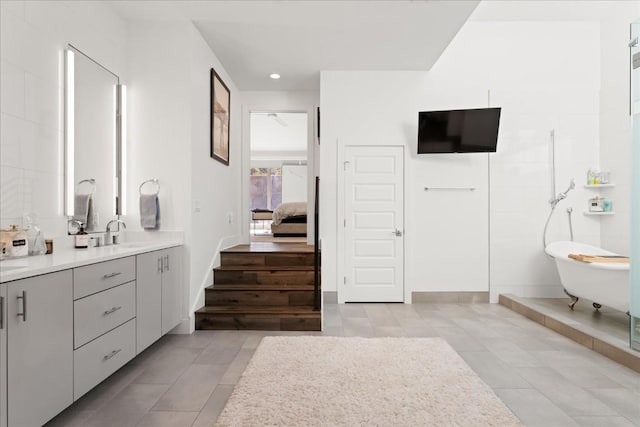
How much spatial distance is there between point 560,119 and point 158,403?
5.07m

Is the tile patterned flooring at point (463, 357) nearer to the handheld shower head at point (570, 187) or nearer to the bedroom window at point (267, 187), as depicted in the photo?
the handheld shower head at point (570, 187)

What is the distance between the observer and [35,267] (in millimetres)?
1825

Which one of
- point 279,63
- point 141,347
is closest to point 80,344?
point 141,347

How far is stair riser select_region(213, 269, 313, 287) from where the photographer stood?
433cm

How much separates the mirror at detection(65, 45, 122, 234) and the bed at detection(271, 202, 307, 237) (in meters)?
5.20

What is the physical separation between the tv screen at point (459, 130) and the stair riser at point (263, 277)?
206 centimetres

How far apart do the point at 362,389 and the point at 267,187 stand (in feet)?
38.8

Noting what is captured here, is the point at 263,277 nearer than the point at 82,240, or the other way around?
the point at 82,240

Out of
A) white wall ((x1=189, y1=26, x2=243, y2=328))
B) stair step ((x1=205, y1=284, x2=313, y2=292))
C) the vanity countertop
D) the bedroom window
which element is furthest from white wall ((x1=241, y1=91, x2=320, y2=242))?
the bedroom window

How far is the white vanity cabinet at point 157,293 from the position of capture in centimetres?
284

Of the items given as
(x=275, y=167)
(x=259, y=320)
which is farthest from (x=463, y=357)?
(x=275, y=167)

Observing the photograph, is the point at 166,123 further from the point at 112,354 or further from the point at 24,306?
the point at 24,306

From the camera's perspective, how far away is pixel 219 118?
4.66m

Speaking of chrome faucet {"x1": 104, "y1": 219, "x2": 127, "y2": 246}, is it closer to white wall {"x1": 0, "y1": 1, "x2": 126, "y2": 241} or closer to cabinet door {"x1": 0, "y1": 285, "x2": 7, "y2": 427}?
white wall {"x1": 0, "y1": 1, "x2": 126, "y2": 241}
